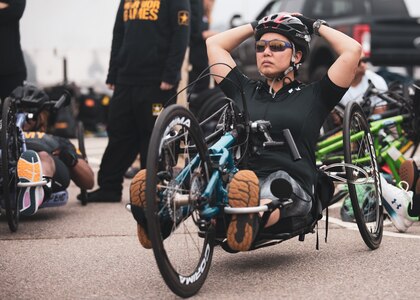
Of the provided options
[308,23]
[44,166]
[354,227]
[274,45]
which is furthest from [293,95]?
[44,166]

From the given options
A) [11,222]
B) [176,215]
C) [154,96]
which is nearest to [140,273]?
[176,215]

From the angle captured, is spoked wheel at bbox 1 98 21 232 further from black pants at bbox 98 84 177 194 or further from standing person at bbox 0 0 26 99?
black pants at bbox 98 84 177 194

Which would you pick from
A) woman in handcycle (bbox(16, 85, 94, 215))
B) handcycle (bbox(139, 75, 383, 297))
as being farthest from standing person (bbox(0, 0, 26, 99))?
handcycle (bbox(139, 75, 383, 297))

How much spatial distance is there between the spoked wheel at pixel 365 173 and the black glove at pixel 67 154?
254cm

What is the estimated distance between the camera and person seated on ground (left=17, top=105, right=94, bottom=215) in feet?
22.4

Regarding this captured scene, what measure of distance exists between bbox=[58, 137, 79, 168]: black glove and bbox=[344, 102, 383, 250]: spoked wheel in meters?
2.54

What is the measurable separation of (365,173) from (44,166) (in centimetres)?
252

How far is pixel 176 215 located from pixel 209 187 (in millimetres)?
213

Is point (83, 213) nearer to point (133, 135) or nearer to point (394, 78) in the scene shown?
point (133, 135)

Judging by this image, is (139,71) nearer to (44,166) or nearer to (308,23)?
(44,166)

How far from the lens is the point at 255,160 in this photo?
5.48 metres

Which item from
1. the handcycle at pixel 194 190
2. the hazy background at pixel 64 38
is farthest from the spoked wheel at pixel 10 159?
the hazy background at pixel 64 38

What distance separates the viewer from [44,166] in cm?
728

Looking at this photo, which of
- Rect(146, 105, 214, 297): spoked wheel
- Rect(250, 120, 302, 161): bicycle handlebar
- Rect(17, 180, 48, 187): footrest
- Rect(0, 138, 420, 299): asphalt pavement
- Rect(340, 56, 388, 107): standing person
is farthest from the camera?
Rect(340, 56, 388, 107): standing person
